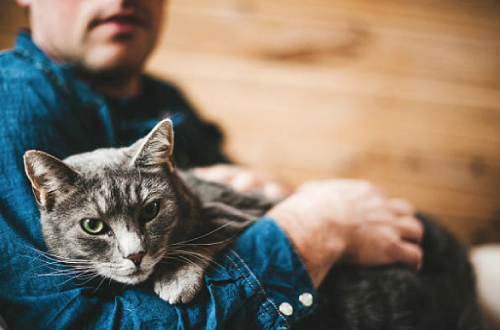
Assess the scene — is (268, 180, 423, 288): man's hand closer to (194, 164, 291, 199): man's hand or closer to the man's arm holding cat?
the man's arm holding cat

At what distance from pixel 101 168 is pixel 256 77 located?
1.37 metres

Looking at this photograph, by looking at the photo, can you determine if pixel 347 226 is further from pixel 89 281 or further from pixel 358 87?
pixel 358 87

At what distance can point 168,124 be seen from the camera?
2.25ft

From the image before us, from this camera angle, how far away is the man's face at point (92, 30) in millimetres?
895

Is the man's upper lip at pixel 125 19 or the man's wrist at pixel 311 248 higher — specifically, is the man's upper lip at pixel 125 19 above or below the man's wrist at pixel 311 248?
above

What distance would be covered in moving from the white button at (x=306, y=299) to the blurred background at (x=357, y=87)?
124 cm

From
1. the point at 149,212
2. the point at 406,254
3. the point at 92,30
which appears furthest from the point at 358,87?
the point at 149,212

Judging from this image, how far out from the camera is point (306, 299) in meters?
0.71

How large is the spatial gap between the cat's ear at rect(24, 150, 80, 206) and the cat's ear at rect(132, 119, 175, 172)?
0.43 feet

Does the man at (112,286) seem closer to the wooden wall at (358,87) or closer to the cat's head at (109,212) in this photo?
the cat's head at (109,212)

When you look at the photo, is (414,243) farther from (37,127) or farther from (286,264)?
(37,127)

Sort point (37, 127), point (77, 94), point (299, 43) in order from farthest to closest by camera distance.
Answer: point (299, 43) → point (77, 94) → point (37, 127)

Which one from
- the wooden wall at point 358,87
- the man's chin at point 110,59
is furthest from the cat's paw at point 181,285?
the wooden wall at point 358,87

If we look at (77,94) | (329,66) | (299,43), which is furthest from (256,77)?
(77,94)
